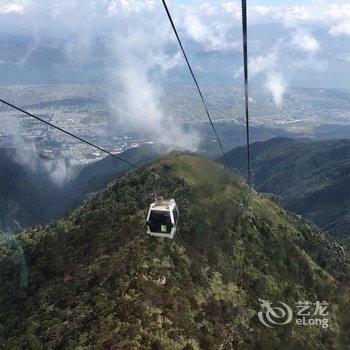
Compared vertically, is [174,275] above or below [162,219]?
below

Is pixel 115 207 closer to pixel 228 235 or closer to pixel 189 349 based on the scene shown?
pixel 228 235

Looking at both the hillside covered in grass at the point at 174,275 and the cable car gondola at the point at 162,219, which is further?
the hillside covered in grass at the point at 174,275

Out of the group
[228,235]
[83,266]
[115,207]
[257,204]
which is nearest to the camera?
[83,266]

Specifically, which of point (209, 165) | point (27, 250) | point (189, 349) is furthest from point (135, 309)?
point (209, 165)

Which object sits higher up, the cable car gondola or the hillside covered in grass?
the cable car gondola

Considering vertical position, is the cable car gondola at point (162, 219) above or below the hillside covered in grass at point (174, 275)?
above

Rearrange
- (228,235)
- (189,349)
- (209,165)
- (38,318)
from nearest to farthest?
(189,349) → (38,318) → (228,235) → (209,165)

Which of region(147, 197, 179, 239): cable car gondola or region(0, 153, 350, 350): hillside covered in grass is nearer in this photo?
region(147, 197, 179, 239): cable car gondola

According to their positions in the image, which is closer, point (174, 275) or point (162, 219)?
point (162, 219)
